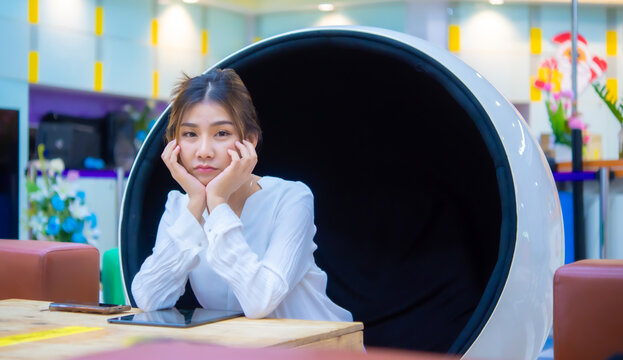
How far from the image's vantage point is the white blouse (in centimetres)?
150

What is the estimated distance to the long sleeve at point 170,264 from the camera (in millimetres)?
1597

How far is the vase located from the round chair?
90.7 inches

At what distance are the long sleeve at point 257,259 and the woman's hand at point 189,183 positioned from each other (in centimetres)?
9

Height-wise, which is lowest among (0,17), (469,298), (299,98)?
(469,298)

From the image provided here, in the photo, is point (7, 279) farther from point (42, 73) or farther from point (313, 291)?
point (42, 73)

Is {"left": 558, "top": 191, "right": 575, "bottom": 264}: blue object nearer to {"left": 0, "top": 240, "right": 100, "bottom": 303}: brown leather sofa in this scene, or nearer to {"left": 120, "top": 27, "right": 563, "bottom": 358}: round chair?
{"left": 120, "top": 27, "right": 563, "bottom": 358}: round chair

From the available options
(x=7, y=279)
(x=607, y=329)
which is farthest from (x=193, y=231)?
(x=607, y=329)

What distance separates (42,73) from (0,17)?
59 centimetres

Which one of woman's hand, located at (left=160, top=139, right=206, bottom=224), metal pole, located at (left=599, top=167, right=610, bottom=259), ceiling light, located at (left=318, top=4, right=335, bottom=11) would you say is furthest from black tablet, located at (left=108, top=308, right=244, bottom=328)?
ceiling light, located at (left=318, top=4, right=335, bottom=11)

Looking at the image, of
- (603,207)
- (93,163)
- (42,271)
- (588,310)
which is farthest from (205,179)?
(93,163)

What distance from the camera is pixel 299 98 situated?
2.43 meters

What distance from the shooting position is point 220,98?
5.58ft

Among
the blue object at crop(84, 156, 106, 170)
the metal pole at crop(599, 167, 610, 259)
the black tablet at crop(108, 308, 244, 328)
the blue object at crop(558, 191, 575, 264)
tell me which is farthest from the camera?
the blue object at crop(84, 156, 106, 170)

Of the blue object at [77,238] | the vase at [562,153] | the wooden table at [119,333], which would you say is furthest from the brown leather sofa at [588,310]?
the vase at [562,153]
